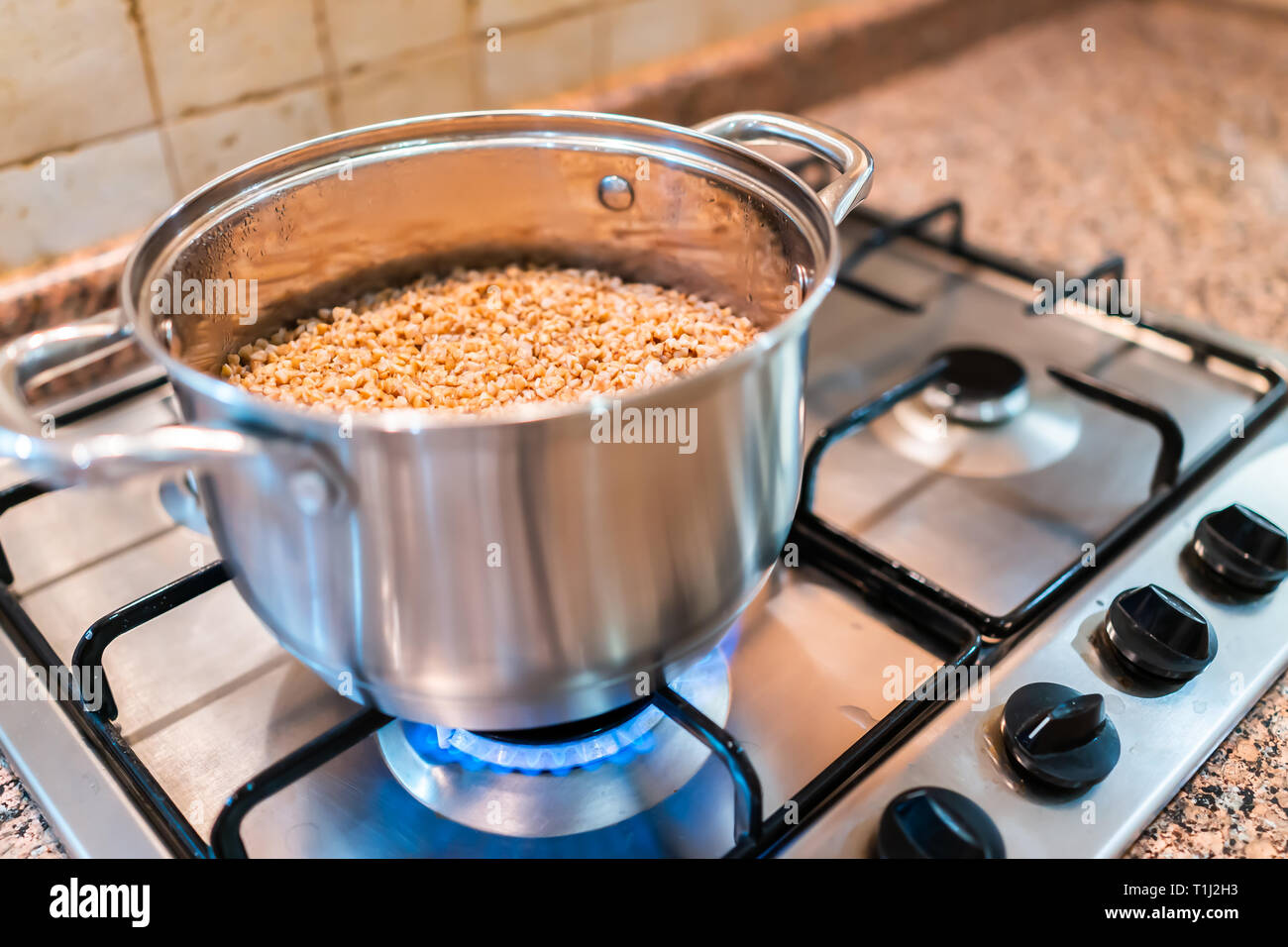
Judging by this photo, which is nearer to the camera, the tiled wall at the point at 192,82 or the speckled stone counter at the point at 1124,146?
the tiled wall at the point at 192,82

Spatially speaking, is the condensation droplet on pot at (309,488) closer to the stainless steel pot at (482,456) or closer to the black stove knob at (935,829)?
the stainless steel pot at (482,456)

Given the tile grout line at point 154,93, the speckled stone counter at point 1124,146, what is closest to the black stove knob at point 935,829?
the speckled stone counter at point 1124,146

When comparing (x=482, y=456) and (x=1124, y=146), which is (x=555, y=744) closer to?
(x=482, y=456)

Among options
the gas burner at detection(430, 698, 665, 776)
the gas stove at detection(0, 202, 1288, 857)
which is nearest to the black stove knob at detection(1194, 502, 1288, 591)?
the gas stove at detection(0, 202, 1288, 857)

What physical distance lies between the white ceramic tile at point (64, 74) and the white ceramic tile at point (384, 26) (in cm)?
16

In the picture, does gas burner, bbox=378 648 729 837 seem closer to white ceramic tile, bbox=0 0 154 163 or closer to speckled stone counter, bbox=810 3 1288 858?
white ceramic tile, bbox=0 0 154 163

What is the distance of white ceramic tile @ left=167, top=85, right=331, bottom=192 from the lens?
0.79 m

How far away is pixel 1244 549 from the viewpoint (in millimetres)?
595

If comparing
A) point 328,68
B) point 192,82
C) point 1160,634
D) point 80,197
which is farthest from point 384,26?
point 1160,634

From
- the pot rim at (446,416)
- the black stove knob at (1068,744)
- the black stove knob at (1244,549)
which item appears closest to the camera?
the pot rim at (446,416)

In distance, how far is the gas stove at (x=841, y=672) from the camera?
1.62ft
